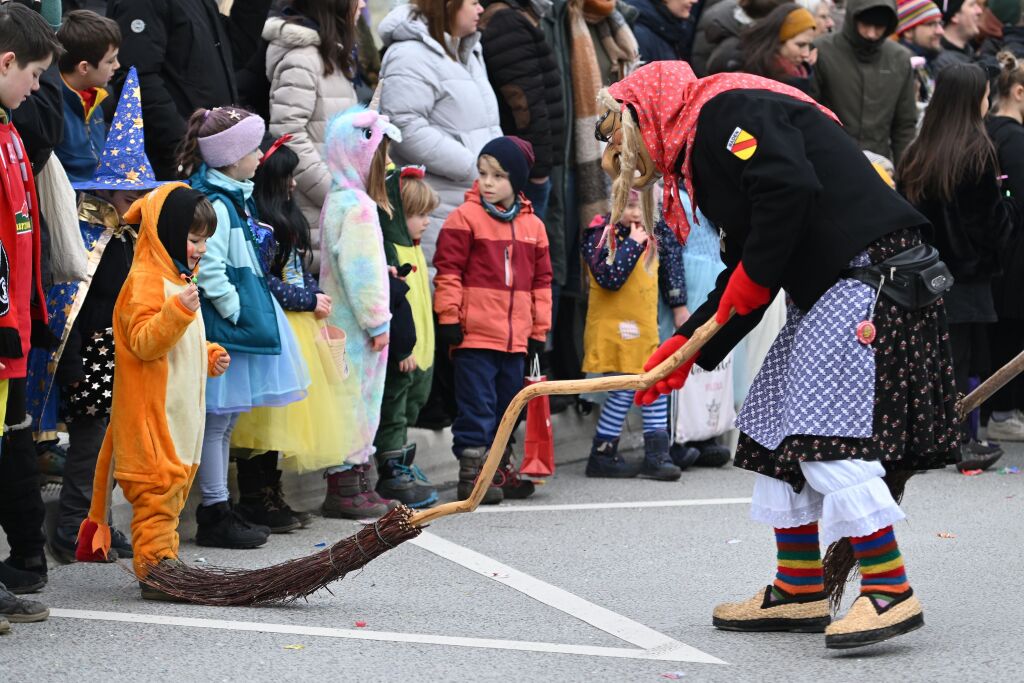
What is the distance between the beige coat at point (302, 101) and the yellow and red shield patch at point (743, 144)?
336 cm

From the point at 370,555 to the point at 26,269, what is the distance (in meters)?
1.51

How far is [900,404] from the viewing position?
5090mm

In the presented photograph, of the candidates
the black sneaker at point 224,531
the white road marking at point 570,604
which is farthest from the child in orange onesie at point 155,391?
the white road marking at point 570,604

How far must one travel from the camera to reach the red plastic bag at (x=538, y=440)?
7.37m

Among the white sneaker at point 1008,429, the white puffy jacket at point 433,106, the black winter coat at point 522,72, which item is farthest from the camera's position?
the white sneaker at point 1008,429

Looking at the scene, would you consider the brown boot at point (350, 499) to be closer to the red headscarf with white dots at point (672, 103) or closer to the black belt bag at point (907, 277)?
the red headscarf with white dots at point (672, 103)

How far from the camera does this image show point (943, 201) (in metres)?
8.98

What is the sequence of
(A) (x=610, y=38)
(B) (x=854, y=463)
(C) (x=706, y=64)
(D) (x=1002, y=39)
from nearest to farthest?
(B) (x=854, y=463) < (A) (x=610, y=38) < (C) (x=706, y=64) < (D) (x=1002, y=39)

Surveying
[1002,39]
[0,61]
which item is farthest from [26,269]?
[1002,39]

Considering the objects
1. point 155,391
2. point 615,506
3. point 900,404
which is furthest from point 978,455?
point 155,391

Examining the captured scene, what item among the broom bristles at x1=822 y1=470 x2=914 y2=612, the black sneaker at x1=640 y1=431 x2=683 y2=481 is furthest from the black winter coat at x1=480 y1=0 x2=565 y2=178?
the broom bristles at x1=822 y1=470 x2=914 y2=612

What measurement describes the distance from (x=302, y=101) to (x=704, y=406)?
2.75 metres

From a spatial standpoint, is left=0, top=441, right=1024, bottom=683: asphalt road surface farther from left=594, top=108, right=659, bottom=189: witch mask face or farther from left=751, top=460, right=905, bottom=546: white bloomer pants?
left=594, top=108, right=659, bottom=189: witch mask face

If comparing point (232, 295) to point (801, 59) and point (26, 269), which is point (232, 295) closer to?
point (26, 269)
